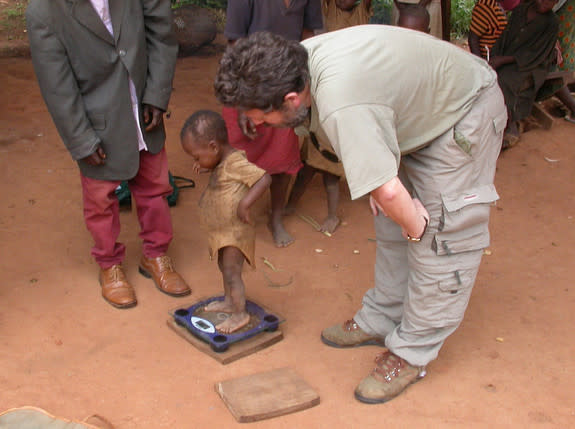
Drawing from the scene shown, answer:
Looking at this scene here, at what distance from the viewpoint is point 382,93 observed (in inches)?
78.5

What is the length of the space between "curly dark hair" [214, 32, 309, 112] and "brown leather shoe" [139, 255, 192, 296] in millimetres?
1747

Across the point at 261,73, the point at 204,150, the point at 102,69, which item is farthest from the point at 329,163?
the point at 261,73

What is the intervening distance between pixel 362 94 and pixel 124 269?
2269 millimetres

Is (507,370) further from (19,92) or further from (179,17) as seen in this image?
(179,17)

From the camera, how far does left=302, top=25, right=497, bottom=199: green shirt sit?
6.26ft

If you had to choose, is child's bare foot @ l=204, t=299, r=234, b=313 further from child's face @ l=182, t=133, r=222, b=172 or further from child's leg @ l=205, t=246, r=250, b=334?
child's face @ l=182, t=133, r=222, b=172

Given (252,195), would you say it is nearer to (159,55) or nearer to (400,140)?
(400,140)

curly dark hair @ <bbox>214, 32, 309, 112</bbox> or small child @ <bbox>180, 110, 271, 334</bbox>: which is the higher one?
curly dark hair @ <bbox>214, 32, 309, 112</bbox>

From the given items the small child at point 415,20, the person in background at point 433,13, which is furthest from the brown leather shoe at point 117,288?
the person in background at point 433,13

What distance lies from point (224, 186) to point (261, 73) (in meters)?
0.97

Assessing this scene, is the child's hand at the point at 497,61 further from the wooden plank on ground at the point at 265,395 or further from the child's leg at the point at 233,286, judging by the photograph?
the wooden plank on ground at the point at 265,395

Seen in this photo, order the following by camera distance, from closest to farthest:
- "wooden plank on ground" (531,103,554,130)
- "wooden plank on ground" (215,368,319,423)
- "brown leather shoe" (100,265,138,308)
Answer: "wooden plank on ground" (215,368,319,423) → "brown leather shoe" (100,265,138,308) → "wooden plank on ground" (531,103,554,130)

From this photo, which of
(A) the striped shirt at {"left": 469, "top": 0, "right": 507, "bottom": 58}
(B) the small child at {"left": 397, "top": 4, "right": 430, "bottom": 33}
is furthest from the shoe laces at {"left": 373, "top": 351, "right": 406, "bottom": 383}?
(A) the striped shirt at {"left": 469, "top": 0, "right": 507, "bottom": 58}

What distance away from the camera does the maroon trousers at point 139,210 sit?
325 centimetres
